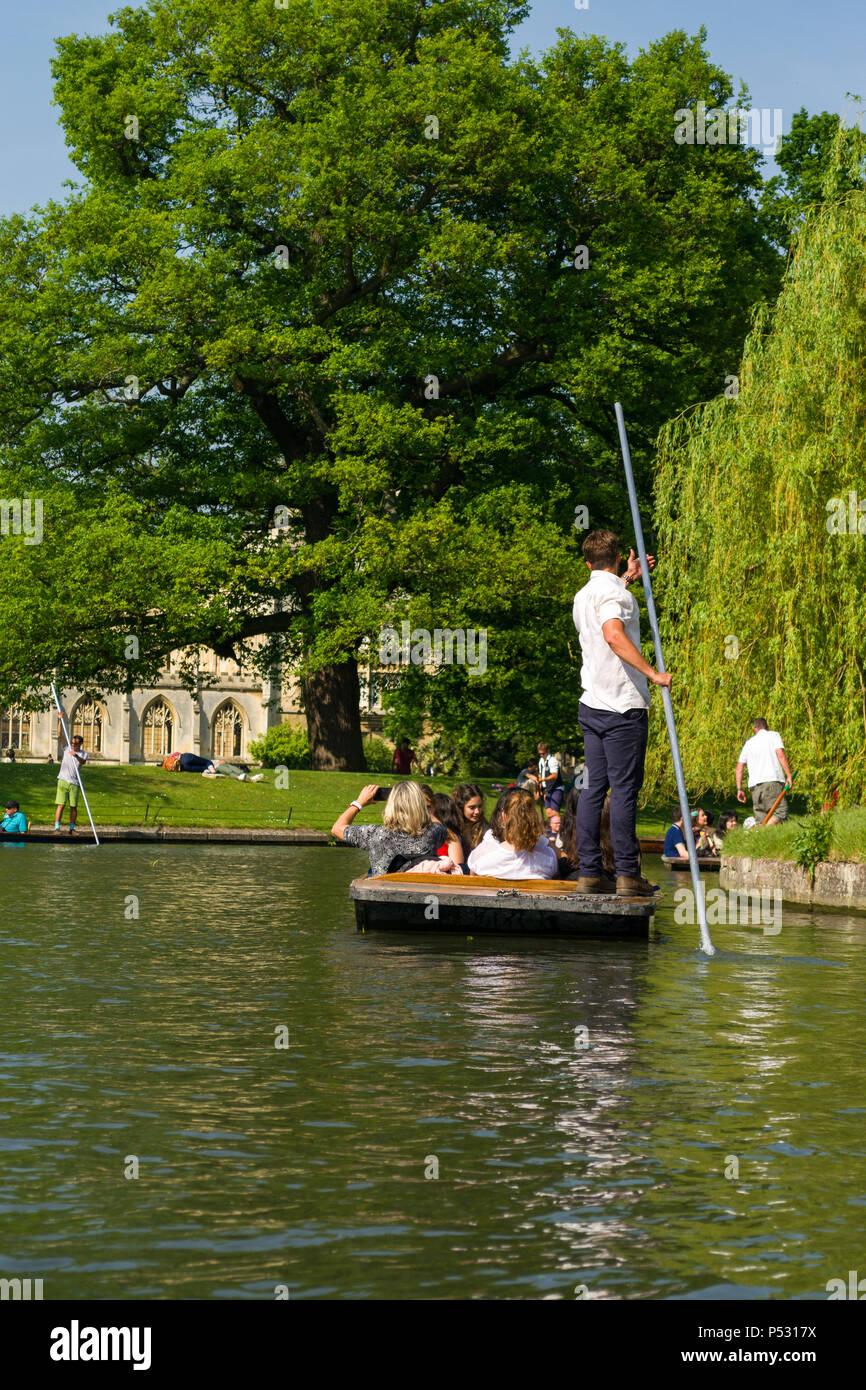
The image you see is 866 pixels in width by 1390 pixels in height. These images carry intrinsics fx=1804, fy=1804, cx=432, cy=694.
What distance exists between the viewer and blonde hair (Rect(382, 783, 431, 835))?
14.3m

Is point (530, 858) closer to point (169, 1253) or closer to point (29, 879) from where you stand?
point (29, 879)

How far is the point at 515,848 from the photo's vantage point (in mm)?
14219

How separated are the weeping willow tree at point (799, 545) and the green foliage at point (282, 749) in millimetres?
50540

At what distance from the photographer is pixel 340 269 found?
38969 millimetres

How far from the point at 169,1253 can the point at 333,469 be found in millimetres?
33087

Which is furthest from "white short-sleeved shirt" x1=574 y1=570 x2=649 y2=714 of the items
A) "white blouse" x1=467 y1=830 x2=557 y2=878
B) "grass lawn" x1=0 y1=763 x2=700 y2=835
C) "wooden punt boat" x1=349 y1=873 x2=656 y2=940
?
"grass lawn" x1=0 y1=763 x2=700 y2=835

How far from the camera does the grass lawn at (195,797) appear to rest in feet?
112

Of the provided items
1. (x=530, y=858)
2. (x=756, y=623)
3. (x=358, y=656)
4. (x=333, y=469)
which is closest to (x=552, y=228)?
(x=333, y=469)

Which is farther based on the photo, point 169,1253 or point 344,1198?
point 344,1198

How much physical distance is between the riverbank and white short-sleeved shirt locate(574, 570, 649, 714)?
19607 mm

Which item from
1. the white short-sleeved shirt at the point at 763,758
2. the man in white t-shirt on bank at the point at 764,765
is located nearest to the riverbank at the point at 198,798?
the man in white t-shirt on bank at the point at 764,765

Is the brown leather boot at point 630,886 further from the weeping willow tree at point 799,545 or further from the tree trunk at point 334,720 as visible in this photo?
the tree trunk at point 334,720

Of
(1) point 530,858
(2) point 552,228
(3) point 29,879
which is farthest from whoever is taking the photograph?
(2) point 552,228

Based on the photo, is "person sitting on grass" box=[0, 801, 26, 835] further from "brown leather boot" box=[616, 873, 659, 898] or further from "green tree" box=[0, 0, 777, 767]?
"brown leather boot" box=[616, 873, 659, 898]
